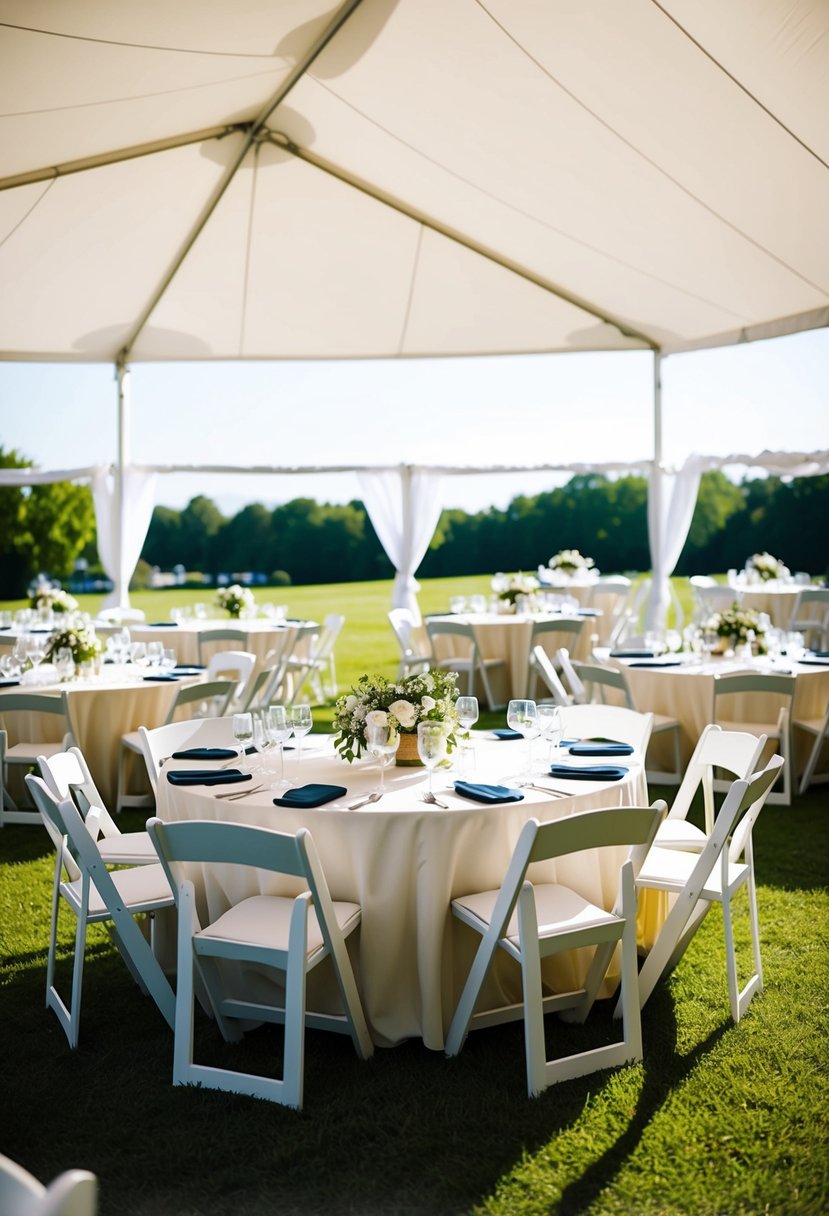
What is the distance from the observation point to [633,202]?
8477mm

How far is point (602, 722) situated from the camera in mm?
4605

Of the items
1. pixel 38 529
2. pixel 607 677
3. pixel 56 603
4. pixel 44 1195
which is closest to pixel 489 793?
pixel 44 1195

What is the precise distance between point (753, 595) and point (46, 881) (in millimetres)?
9355

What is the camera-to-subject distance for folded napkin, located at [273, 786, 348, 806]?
3297 mm

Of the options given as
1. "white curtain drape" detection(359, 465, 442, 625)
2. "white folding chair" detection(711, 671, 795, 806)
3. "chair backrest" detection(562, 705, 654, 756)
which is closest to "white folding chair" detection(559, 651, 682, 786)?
"white folding chair" detection(711, 671, 795, 806)

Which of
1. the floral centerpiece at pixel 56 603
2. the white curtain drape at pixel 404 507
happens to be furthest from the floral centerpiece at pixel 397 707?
the white curtain drape at pixel 404 507

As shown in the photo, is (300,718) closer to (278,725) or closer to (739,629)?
(278,725)

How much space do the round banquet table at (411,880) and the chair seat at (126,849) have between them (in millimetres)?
415

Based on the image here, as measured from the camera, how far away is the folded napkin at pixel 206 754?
13.2 feet

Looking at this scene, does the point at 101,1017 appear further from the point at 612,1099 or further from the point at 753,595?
the point at 753,595

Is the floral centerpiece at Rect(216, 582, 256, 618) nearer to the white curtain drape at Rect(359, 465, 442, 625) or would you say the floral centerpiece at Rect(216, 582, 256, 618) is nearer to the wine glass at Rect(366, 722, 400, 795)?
the white curtain drape at Rect(359, 465, 442, 625)

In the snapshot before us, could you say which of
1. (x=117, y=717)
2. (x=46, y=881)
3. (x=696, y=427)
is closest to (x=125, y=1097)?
(x=46, y=881)

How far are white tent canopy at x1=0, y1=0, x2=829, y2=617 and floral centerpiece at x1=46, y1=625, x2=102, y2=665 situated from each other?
3290mm

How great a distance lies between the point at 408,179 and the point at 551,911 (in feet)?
25.5
